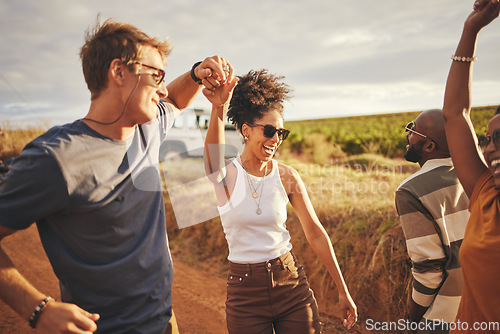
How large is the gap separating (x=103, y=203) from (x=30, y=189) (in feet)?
1.02

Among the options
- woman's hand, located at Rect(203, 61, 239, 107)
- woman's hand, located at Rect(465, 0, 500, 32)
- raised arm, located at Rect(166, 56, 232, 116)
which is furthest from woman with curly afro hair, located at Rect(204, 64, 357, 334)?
woman's hand, located at Rect(465, 0, 500, 32)

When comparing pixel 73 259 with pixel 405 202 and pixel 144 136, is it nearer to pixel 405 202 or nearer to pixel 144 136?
pixel 144 136

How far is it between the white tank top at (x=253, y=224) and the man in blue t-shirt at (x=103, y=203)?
0.66 metres

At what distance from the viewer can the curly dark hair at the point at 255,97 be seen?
9.52 ft

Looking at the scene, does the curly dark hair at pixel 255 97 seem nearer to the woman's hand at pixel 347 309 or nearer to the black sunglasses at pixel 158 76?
the black sunglasses at pixel 158 76

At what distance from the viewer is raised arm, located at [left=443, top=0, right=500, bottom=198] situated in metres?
1.85

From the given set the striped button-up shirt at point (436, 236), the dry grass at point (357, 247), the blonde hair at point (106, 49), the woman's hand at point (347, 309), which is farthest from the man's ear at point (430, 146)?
the dry grass at point (357, 247)

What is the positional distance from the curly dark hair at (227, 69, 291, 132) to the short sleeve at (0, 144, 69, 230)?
1651 mm

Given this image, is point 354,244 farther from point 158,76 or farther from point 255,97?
point 158,76

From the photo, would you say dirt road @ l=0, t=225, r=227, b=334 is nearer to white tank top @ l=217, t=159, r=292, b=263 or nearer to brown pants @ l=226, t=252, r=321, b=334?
brown pants @ l=226, t=252, r=321, b=334

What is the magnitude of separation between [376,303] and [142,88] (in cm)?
427

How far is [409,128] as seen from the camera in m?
2.84

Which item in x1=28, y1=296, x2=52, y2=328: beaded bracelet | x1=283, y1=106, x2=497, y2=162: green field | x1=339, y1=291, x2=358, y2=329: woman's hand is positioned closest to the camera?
x1=28, y1=296, x2=52, y2=328: beaded bracelet

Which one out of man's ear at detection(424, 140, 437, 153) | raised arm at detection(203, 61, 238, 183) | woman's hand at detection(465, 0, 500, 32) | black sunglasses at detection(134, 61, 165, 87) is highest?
woman's hand at detection(465, 0, 500, 32)
